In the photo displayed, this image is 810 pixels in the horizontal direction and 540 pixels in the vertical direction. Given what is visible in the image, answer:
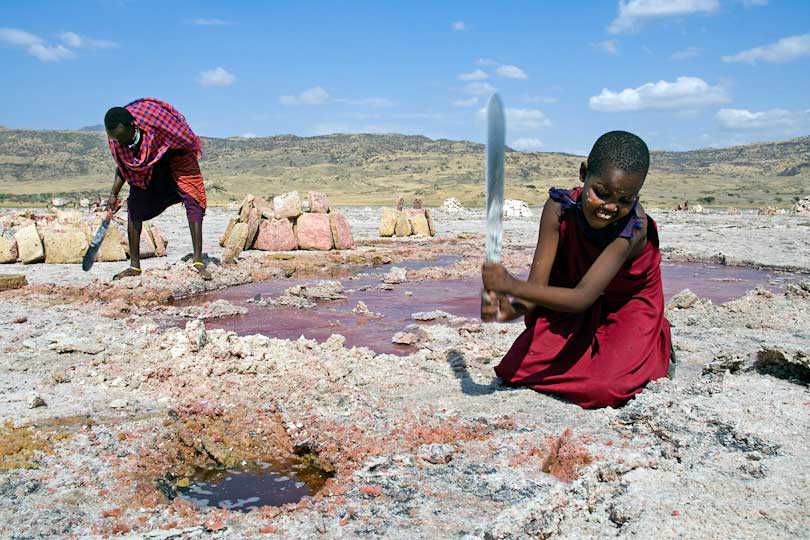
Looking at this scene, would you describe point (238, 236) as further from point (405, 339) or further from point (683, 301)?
point (683, 301)

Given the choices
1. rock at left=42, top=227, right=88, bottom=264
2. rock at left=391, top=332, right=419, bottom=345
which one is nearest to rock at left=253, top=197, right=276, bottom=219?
rock at left=42, top=227, right=88, bottom=264

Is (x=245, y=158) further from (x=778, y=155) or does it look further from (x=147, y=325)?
(x=147, y=325)

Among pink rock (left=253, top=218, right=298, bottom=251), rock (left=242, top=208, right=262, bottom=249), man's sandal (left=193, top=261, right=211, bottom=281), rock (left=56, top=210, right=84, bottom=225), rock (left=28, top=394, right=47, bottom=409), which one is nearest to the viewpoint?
rock (left=28, top=394, right=47, bottom=409)

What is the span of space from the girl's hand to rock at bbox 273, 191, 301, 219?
7.64 m

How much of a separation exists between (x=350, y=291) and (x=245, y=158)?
5987 centimetres

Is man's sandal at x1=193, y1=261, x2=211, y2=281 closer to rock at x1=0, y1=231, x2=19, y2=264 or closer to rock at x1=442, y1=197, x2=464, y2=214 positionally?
rock at x1=0, y1=231, x2=19, y2=264

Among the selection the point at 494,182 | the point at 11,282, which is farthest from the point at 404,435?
the point at 11,282

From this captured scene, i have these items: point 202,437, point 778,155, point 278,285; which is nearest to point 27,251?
point 278,285

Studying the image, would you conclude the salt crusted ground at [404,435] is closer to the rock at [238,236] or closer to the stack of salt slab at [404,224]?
the rock at [238,236]

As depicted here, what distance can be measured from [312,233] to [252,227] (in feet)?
2.94

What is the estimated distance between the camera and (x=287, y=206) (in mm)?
9938

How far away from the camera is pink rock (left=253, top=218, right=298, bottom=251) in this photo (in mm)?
9719

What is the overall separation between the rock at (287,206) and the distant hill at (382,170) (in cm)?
1964

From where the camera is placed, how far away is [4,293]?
5.66 meters
